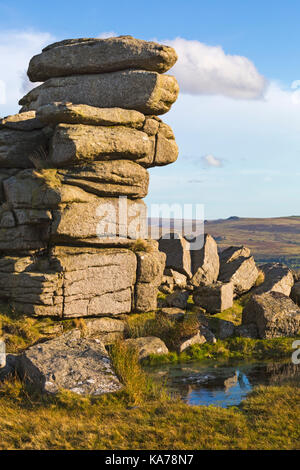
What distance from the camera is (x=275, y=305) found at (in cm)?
2452

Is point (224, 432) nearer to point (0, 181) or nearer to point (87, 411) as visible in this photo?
point (87, 411)

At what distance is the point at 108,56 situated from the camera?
82.1 feet

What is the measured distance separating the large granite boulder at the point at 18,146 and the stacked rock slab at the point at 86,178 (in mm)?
52

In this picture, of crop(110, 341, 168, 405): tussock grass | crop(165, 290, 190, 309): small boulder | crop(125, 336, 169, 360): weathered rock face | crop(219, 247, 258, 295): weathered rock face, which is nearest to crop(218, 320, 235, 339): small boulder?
crop(165, 290, 190, 309): small boulder

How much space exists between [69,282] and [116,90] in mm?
10269

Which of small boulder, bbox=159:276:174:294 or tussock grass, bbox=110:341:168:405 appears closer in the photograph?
tussock grass, bbox=110:341:168:405

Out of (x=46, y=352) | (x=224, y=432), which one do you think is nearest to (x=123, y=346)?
(x=46, y=352)

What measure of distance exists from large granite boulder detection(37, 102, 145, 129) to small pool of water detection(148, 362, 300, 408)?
39.4 ft

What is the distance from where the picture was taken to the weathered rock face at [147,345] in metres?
20.6

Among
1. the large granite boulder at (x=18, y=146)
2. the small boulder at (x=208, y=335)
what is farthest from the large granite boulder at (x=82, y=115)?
the small boulder at (x=208, y=335)

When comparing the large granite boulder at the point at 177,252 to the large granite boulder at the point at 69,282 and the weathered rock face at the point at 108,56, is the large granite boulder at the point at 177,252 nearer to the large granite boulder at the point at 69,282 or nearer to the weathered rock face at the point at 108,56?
the large granite boulder at the point at 69,282

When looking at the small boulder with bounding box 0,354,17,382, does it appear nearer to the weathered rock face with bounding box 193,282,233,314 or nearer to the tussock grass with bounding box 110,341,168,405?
the tussock grass with bounding box 110,341,168,405

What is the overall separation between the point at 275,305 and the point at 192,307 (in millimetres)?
4695

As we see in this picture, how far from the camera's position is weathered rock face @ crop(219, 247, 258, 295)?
30172mm
